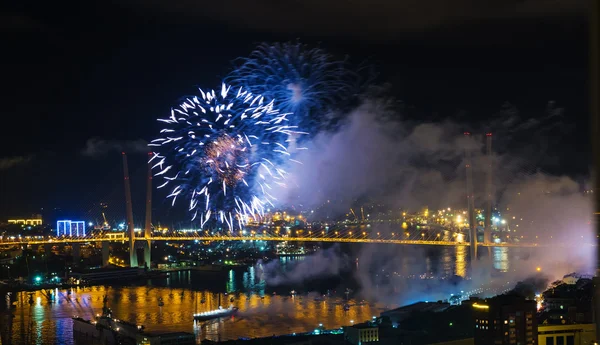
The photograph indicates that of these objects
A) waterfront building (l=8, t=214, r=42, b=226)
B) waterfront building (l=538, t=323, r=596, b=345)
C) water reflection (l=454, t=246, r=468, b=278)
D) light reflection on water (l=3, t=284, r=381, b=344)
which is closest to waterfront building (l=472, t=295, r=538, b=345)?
waterfront building (l=538, t=323, r=596, b=345)

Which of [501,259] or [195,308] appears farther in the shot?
[501,259]

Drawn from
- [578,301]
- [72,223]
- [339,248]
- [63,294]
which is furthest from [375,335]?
[72,223]

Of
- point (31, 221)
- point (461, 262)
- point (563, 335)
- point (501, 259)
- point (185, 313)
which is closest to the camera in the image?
point (563, 335)

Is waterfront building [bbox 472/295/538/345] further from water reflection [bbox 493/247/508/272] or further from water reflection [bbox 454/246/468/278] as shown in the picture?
water reflection [bbox 493/247/508/272]

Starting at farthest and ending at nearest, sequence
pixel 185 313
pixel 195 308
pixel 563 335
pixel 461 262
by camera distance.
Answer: pixel 461 262
pixel 195 308
pixel 185 313
pixel 563 335

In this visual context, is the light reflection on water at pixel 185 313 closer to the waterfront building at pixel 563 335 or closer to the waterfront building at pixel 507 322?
the waterfront building at pixel 507 322

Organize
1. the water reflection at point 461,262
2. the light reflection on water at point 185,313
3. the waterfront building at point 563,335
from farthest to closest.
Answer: the water reflection at point 461,262 → the light reflection on water at point 185,313 → the waterfront building at point 563,335

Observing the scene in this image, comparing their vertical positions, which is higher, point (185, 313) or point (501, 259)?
point (185, 313)

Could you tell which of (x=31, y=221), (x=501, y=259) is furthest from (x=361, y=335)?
(x=31, y=221)

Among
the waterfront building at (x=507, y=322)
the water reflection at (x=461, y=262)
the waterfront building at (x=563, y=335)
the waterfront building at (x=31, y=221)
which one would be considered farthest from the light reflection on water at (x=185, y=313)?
the waterfront building at (x=31, y=221)

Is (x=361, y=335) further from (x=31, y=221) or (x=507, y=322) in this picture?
(x=31, y=221)
